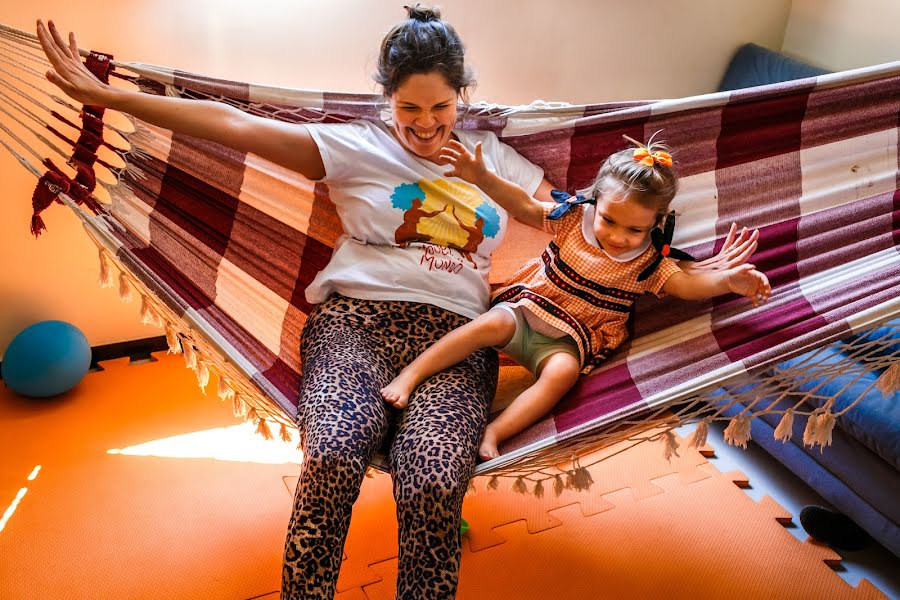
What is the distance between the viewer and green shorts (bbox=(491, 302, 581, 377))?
180 cm

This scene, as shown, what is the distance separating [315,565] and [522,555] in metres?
0.76

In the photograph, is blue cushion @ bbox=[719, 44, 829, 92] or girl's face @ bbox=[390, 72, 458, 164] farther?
blue cushion @ bbox=[719, 44, 829, 92]

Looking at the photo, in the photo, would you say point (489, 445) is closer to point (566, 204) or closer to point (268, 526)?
point (566, 204)

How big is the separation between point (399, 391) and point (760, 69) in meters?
2.14

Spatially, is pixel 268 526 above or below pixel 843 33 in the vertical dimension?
below

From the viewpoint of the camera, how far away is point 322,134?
68.9 inches

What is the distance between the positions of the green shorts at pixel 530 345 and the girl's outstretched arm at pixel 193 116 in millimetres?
491

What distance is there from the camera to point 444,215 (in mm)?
1829

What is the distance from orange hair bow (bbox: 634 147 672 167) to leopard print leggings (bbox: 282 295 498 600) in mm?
512

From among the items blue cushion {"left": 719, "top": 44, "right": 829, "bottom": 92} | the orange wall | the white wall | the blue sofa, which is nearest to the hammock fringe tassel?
the orange wall

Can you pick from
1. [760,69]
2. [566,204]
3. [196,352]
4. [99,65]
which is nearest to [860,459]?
[566,204]

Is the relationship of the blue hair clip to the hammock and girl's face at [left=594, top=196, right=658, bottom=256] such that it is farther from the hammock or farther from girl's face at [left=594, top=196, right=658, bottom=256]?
the hammock

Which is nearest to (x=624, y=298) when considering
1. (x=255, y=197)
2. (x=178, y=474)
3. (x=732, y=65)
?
(x=255, y=197)

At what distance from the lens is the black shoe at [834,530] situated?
210 centimetres
